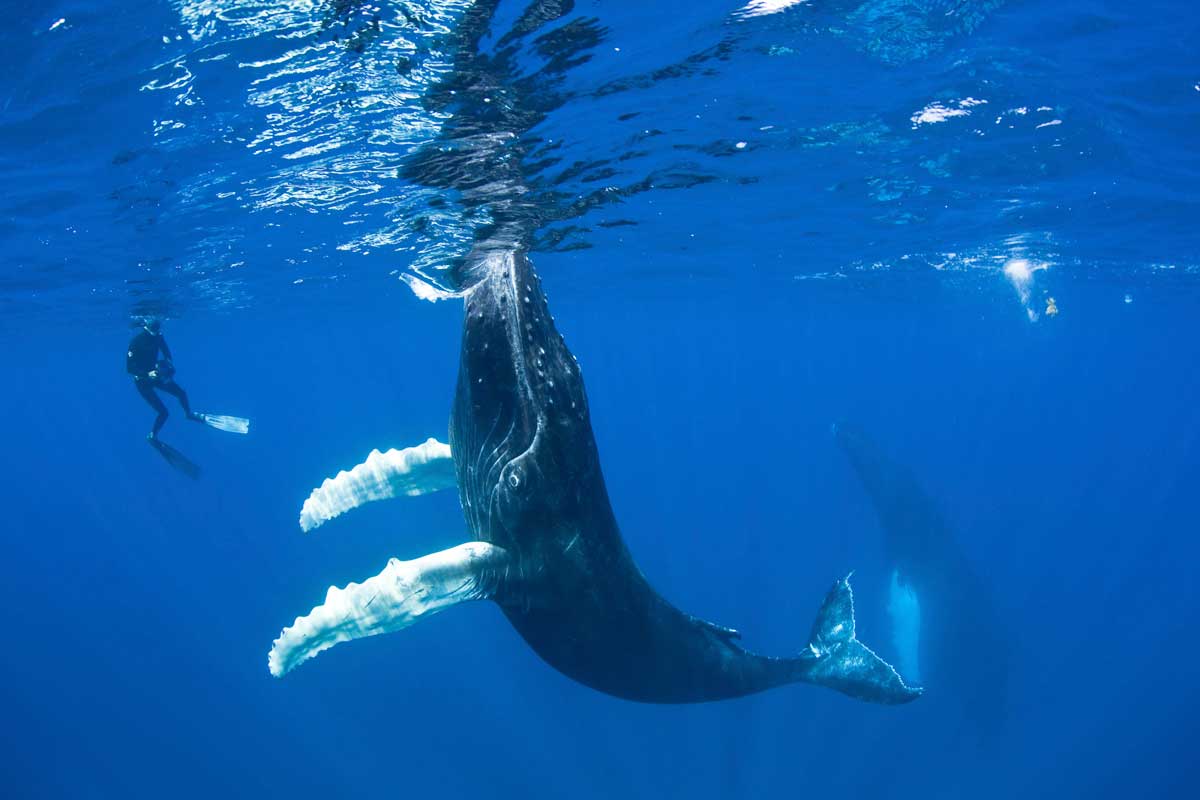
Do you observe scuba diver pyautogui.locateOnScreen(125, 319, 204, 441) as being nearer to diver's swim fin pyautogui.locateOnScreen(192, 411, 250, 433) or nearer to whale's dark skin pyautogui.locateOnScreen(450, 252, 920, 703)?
diver's swim fin pyautogui.locateOnScreen(192, 411, 250, 433)

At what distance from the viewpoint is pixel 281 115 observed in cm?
965

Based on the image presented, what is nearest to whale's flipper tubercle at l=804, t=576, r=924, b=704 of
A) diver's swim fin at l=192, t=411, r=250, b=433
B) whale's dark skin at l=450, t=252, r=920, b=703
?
whale's dark skin at l=450, t=252, r=920, b=703

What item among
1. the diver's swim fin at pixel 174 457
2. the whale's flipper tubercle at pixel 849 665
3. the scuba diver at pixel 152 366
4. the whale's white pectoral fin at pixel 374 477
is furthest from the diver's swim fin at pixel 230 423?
the whale's flipper tubercle at pixel 849 665

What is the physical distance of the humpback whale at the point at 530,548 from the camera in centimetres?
414

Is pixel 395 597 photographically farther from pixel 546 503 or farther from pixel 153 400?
pixel 153 400

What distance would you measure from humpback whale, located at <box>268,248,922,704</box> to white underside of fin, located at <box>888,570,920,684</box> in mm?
18060

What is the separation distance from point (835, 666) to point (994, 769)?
20.2m

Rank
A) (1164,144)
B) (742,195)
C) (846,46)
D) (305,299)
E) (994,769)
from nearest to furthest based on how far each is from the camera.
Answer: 1. (846,46)
2. (1164,144)
3. (742,195)
4. (994,769)
5. (305,299)

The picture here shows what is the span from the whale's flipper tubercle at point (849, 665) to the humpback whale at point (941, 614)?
1486 centimetres

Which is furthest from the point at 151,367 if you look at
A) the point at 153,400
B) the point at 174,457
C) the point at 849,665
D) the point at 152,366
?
the point at 849,665

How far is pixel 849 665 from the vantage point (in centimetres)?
705

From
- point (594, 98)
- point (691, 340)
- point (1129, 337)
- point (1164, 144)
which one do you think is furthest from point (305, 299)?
point (1129, 337)

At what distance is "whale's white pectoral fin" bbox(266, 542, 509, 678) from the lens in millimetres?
3992

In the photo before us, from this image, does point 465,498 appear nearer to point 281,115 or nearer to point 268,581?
point 281,115
